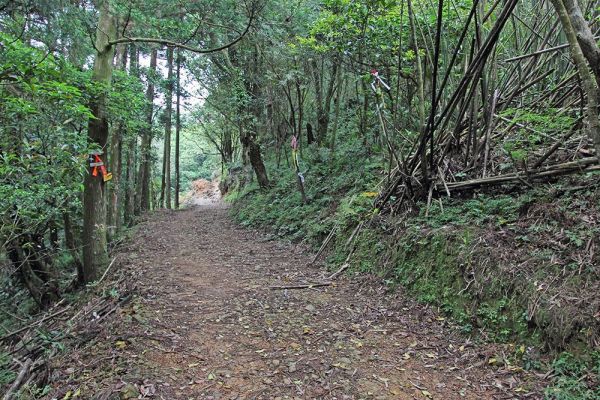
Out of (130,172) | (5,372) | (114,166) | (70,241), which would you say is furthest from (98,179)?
(130,172)

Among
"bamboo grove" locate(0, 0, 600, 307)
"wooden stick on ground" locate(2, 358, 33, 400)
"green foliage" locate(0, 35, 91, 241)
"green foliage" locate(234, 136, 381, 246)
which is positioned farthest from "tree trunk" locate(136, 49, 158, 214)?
"wooden stick on ground" locate(2, 358, 33, 400)

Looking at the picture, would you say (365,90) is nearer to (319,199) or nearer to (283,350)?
(319,199)

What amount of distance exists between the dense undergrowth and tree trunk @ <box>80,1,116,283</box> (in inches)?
182

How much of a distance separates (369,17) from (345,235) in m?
4.41

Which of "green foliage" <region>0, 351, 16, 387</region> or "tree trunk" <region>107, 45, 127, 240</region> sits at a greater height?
"tree trunk" <region>107, 45, 127, 240</region>

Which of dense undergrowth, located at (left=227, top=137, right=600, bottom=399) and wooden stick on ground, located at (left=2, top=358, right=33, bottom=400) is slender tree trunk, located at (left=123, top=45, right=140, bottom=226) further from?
dense undergrowth, located at (left=227, top=137, right=600, bottom=399)

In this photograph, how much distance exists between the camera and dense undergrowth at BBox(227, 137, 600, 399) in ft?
10.5

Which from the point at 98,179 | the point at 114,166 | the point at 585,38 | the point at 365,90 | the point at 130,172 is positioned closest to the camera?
the point at 585,38

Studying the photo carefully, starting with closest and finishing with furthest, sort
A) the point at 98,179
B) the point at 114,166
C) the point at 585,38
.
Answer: the point at 585,38
the point at 98,179
the point at 114,166

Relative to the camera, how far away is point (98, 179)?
7.17 metres

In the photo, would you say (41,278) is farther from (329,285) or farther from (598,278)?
(598,278)

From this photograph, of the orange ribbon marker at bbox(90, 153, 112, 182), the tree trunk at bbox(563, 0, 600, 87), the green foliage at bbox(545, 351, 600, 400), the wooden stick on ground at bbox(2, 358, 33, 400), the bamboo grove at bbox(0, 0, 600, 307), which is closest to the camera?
the tree trunk at bbox(563, 0, 600, 87)

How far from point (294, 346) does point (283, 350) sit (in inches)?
5.7

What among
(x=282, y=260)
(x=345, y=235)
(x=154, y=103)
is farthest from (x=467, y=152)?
(x=154, y=103)
